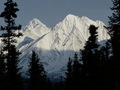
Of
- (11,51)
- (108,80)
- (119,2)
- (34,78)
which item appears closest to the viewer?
(119,2)

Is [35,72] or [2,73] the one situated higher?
[35,72]

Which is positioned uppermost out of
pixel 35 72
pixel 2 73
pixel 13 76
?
pixel 35 72

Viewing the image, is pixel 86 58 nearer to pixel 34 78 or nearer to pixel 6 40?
pixel 6 40

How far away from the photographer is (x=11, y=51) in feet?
145

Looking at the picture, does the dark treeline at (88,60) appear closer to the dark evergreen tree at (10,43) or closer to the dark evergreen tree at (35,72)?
the dark evergreen tree at (10,43)

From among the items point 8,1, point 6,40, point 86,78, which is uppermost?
point 8,1

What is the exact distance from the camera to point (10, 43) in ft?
140

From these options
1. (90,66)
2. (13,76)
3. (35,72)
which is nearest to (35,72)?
(35,72)

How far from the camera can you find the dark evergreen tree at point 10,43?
140ft

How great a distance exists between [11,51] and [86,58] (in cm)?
690

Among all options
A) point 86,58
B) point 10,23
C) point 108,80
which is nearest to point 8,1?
point 10,23

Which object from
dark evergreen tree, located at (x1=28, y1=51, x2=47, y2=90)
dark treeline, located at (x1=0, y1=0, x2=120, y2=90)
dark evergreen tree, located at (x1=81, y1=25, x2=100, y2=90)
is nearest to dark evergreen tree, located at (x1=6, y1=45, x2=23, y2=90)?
dark treeline, located at (x1=0, y1=0, x2=120, y2=90)

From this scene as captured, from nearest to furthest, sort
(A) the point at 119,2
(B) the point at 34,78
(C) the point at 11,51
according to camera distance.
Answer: (A) the point at 119,2 < (C) the point at 11,51 < (B) the point at 34,78

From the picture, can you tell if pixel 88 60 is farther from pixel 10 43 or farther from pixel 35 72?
pixel 35 72
